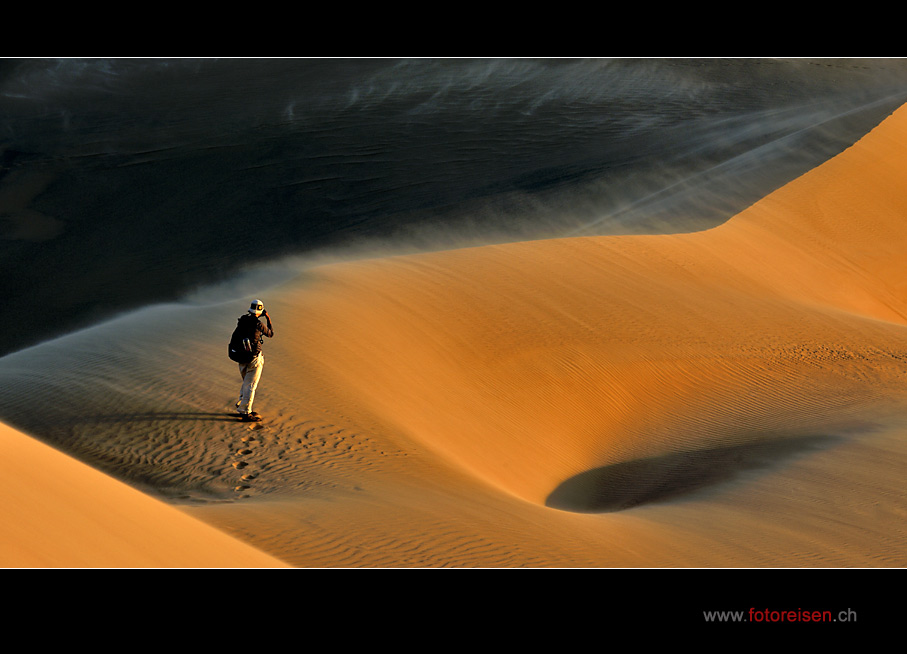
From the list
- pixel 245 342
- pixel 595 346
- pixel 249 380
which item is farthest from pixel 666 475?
pixel 245 342

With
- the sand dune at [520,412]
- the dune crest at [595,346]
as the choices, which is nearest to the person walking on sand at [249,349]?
the sand dune at [520,412]

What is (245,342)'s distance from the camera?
11062mm

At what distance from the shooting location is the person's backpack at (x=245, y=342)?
11.1 metres

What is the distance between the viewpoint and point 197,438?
10.9 metres

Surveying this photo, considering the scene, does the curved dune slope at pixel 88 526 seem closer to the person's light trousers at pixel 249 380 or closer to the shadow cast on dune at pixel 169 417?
the shadow cast on dune at pixel 169 417

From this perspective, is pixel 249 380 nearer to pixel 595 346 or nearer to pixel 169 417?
pixel 169 417

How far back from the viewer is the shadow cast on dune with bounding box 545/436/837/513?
11.2 metres

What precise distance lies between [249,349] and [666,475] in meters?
5.89

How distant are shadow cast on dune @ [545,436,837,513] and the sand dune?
0.05m

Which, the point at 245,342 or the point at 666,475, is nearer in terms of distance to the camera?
the point at 245,342

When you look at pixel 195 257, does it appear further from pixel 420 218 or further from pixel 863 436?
Result: pixel 863 436

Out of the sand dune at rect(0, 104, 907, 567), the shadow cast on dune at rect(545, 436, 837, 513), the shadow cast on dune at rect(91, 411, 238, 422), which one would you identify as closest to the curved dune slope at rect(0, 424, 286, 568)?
the sand dune at rect(0, 104, 907, 567)

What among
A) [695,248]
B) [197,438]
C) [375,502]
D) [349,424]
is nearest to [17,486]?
[375,502]

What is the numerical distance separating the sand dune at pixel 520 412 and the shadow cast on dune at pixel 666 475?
0.05 metres
